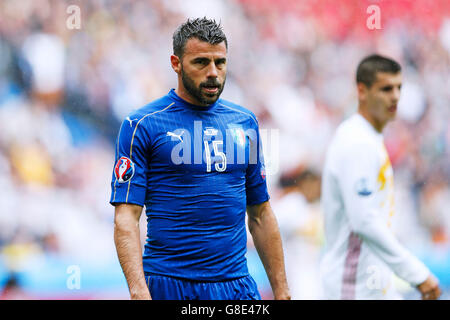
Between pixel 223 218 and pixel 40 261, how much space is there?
9.20ft

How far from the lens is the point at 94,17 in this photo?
5.32 m

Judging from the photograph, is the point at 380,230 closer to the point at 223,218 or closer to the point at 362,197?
the point at 362,197

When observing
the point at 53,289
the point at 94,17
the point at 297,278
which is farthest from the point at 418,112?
the point at 53,289

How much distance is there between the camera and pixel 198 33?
2883 mm

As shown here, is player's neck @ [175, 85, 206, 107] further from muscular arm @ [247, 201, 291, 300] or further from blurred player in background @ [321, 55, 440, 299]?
blurred player in background @ [321, 55, 440, 299]

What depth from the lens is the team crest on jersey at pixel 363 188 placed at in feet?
12.8

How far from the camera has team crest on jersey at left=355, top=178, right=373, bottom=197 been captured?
3916mm

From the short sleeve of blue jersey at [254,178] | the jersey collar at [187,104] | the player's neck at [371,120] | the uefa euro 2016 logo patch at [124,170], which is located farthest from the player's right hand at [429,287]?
the uefa euro 2016 logo patch at [124,170]

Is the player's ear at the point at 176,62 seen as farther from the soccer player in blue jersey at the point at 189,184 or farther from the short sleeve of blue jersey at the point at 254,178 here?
the short sleeve of blue jersey at the point at 254,178

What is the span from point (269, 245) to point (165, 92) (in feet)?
8.81

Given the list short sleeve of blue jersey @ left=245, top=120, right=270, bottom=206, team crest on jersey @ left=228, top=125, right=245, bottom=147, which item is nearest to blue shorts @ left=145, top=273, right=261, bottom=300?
short sleeve of blue jersey @ left=245, top=120, right=270, bottom=206

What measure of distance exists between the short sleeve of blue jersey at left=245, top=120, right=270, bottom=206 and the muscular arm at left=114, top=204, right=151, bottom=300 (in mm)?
598

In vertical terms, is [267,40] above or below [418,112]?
above
